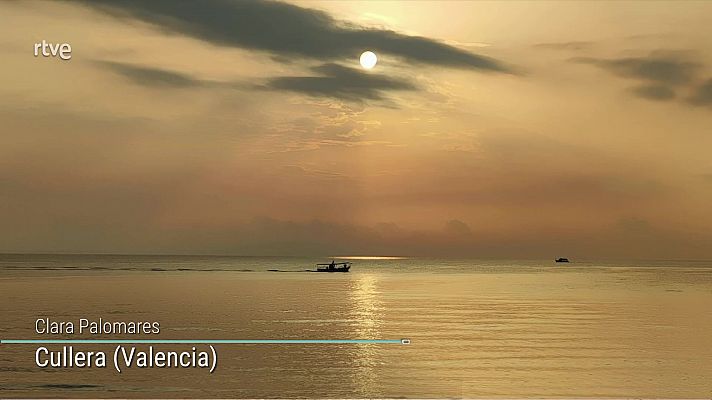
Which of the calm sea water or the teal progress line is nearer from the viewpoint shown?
the calm sea water

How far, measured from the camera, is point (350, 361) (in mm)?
40156

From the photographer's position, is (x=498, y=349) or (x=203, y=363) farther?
(x=498, y=349)

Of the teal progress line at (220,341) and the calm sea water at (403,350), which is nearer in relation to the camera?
the calm sea water at (403,350)

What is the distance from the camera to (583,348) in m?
46.0

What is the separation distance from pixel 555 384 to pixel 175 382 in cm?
1788

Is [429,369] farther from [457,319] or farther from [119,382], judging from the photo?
[457,319]

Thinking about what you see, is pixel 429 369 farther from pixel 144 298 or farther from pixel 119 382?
pixel 144 298

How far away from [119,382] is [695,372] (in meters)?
29.3

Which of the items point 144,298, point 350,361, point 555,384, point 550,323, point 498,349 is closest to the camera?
point 555,384

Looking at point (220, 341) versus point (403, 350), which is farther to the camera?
point (220, 341)

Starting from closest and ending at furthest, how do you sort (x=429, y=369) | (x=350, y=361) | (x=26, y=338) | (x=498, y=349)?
1. (x=429, y=369)
2. (x=350, y=361)
3. (x=498, y=349)
4. (x=26, y=338)

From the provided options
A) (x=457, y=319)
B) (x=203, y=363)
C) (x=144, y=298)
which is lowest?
(x=203, y=363)

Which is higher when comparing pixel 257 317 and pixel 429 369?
pixel 257 317

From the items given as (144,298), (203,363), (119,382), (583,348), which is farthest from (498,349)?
(144,298)
